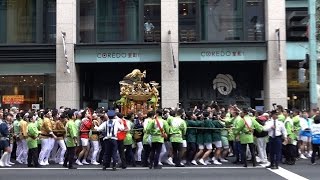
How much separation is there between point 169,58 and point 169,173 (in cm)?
1256

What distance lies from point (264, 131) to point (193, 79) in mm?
13279

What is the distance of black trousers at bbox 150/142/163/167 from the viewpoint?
650 inches

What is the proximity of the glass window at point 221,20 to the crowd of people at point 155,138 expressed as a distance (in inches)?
395

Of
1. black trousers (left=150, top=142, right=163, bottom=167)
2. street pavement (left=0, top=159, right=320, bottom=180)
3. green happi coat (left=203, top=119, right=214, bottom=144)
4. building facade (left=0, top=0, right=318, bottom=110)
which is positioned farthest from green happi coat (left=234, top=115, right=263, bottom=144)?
building facade (left=0, top=0, right=318, bottom=110)

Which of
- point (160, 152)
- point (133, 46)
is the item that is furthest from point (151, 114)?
point (133, 46)

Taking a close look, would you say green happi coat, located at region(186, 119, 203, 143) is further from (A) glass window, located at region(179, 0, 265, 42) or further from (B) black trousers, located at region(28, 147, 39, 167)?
(A) glass window, located at region(179, 0, 265, 42)

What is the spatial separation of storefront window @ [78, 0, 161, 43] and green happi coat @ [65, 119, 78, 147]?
12142mm

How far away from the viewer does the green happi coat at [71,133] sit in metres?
16.7

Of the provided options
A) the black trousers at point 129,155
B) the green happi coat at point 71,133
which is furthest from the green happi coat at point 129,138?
the green happi coat at point 71,133

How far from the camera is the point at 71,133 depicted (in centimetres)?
1673

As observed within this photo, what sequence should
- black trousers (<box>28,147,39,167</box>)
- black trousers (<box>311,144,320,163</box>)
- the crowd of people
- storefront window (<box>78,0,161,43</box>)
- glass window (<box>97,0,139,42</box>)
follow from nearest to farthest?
the crowd of people
black trousers (<box>28,147,39,167</box>)
black trousers (<box>311,144,320,163</box>)
storefront window (<box>78,0,161,43</box>)
glass window (<box>97,0,139,42</box>)

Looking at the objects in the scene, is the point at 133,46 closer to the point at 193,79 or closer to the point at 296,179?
the point at 193,79

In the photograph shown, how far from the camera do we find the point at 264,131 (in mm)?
17094

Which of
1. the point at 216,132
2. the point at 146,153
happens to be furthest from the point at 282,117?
the point at 146,153
